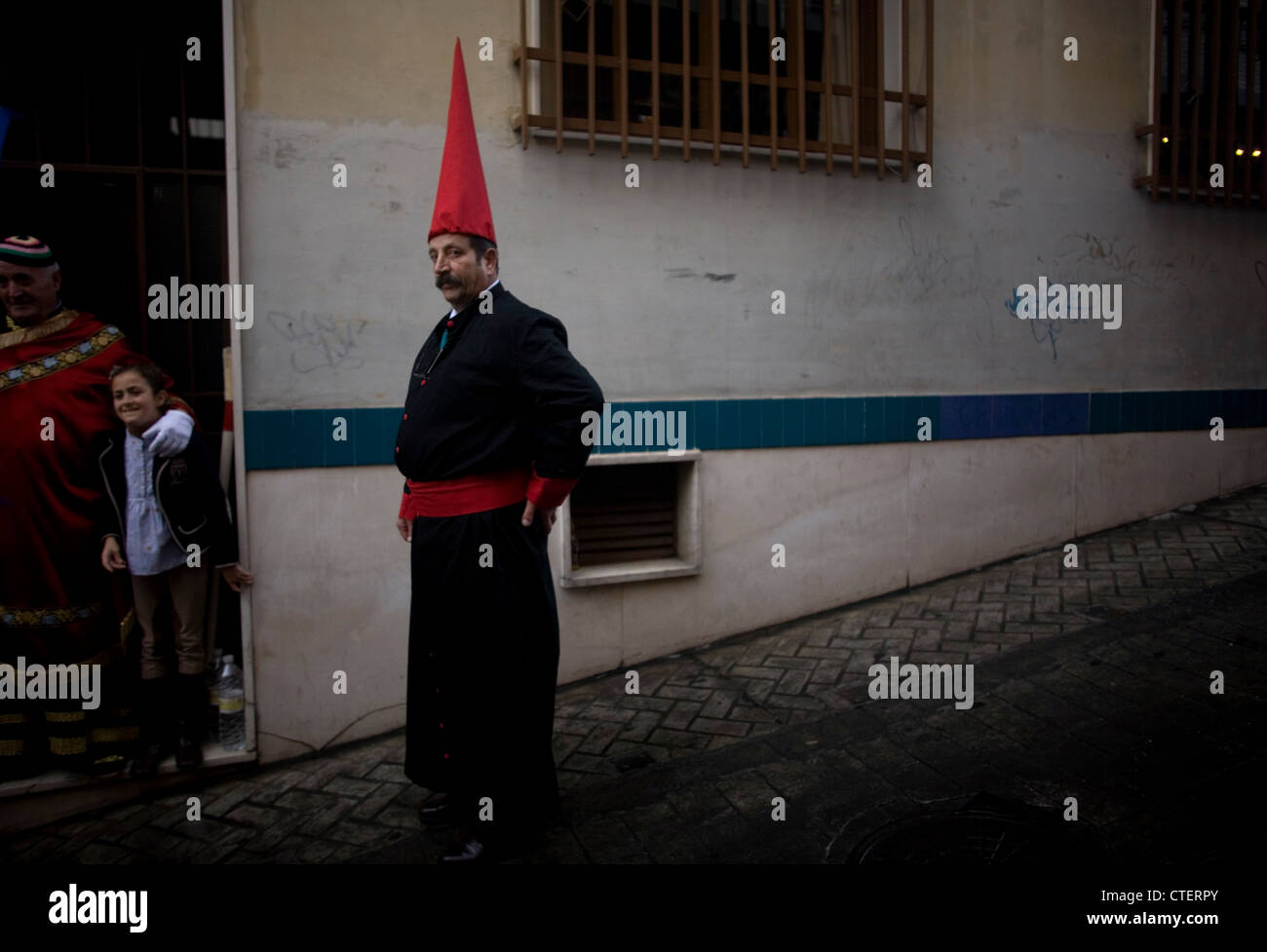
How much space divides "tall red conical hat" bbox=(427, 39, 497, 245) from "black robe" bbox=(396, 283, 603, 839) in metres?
0.27

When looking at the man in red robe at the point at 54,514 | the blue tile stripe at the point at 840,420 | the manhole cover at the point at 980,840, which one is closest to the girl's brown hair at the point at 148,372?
the man in red robe at the point at 54,514

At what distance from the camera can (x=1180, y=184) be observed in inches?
257

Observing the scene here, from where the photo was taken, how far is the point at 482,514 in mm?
3217

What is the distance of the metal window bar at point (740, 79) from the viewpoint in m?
4.75

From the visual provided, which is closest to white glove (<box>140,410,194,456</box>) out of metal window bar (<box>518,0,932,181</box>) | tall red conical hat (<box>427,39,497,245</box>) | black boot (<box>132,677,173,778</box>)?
black boot (<box>132,677,173,778</box>)

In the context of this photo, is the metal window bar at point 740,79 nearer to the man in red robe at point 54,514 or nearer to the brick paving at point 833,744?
the man in red robe at point 54,514

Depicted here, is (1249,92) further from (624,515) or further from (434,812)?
(434,812)

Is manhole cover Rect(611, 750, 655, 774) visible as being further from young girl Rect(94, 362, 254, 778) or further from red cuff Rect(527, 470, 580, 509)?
young girl Rect(94, 362, 254, 778)

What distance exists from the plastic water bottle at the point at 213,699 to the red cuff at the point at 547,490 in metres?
2.21

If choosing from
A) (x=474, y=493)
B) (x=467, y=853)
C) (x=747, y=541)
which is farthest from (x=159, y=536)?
(x=747, y=541)

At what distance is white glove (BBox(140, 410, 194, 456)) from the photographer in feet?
12.7
